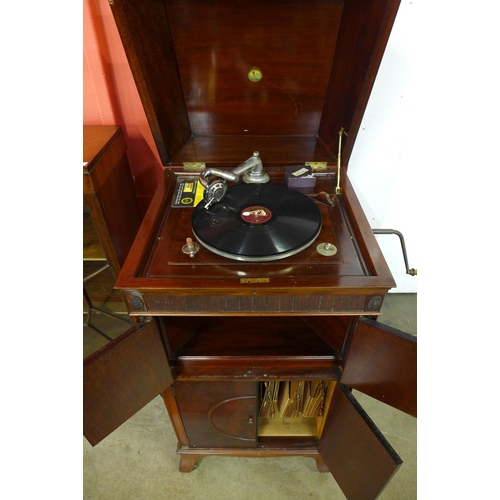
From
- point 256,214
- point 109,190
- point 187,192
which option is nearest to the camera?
point 256,214

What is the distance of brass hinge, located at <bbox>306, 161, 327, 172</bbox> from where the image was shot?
133cm

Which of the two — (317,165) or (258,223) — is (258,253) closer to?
(258,223)

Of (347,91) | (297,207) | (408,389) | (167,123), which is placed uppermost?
(347,91)

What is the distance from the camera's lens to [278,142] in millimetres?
1455

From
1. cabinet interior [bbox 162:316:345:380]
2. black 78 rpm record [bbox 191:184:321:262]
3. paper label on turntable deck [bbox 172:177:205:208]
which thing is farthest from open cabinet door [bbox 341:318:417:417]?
paper label on turntable deck [bbox 172:177:205:208]

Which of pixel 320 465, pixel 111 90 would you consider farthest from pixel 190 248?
pixel 320 465

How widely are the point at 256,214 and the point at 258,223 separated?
0.05 meters

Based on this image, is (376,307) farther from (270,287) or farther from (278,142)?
(278,142)

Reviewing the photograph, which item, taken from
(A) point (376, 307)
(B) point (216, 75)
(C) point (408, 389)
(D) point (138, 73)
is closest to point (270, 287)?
(A) point (376, 307)

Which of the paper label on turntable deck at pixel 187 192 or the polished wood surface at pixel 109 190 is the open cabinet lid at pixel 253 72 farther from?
the polished wood surface at pixel 109 190

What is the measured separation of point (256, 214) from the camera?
1.10m

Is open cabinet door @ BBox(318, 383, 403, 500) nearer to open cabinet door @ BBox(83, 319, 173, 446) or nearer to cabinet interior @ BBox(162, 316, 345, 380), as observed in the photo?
cabinet interior @ BBox(162, 316, 345, 380)

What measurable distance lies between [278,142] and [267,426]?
119cm

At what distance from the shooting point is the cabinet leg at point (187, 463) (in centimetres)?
150
